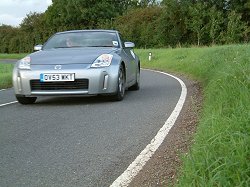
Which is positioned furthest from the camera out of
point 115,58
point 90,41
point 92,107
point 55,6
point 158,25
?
point 55,6

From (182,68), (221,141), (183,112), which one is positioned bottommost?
(182,68)

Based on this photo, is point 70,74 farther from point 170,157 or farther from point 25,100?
point 170,157

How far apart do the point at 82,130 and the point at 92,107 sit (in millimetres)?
1851

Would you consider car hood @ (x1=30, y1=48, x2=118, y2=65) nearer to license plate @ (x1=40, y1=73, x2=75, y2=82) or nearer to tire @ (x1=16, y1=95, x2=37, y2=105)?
license plate @ (x1=40, y1=73, x2=75, y2=82)

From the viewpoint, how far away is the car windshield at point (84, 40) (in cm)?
893

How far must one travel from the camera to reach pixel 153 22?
4862 centimetres

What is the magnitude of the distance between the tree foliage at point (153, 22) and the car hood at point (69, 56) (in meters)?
31.2

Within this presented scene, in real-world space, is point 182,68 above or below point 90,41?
below

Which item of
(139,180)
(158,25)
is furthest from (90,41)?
(158,25)

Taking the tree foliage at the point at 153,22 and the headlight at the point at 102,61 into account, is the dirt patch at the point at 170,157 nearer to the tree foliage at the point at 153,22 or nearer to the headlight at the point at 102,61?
the headlight at the point at 102,61

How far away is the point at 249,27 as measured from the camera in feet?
130

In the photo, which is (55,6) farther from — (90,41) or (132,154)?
(132,154)

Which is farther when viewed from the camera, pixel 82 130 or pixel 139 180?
pixel 82 130

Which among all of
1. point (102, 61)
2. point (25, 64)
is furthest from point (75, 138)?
point (25, 64)
